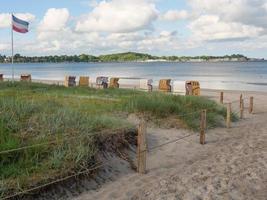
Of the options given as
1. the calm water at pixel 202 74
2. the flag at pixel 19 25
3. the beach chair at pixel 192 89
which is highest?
the flag at pixel 19 25

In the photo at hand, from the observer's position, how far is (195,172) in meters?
8.46

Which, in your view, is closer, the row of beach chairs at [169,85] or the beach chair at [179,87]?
the row of beach chairs at [169,85]

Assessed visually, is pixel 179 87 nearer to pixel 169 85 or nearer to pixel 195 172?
pixel 169 85

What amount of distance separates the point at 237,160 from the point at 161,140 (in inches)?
91.6

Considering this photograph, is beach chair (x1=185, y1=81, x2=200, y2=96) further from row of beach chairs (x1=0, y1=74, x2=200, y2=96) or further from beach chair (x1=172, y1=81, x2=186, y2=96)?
beach chair (x1=172, y1=81, x2=186, y2=96)

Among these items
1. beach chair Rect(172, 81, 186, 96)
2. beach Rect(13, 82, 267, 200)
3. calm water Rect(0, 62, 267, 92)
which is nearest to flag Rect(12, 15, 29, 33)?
beach chair Rect(172, 81, 186, 96)

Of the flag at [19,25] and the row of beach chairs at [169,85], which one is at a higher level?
the flag at [19,25]

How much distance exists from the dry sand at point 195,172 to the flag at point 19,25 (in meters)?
14.9

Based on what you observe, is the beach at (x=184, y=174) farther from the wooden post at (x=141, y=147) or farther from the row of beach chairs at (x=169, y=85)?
the row of beach chairs at (x=169, y=85)

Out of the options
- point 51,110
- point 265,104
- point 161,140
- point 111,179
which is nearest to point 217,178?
point 111,179

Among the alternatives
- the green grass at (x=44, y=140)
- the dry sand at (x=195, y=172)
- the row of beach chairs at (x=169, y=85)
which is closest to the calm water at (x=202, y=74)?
the row of beach chairs at (x=169, y=85)

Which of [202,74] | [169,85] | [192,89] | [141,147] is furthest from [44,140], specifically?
[202,74]

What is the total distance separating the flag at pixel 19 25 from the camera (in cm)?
2399

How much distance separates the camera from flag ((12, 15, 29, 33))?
2399cm
